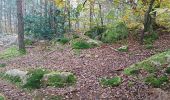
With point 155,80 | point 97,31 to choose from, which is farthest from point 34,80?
point 97,31

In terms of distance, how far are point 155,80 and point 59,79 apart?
3514 millimetres

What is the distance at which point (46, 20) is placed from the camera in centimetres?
2900

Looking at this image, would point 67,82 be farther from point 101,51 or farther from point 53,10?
point 53,10

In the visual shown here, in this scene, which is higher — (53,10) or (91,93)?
(53,10)

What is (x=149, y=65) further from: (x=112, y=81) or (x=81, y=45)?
(x=81, y=45)

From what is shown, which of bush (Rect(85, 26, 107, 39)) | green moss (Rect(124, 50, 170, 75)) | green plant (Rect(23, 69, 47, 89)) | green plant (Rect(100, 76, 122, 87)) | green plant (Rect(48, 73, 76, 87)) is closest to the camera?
green plant (Rect(100, 76, 122, 87))

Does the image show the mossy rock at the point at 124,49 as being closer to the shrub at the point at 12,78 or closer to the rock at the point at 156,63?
the rock at the point at 156,63

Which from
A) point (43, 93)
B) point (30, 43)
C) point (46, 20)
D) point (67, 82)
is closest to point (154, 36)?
point (67, 82)

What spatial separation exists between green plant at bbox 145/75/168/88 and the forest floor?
0.71 ft

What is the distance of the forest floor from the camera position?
945 centimetres

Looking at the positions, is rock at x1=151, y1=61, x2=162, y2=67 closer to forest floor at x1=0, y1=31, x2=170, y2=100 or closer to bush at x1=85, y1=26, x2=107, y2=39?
forest floor at x1=0, y1=31, x2=170, y2=100

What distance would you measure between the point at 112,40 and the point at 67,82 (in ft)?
26.0

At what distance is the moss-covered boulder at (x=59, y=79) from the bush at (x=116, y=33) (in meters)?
7.59

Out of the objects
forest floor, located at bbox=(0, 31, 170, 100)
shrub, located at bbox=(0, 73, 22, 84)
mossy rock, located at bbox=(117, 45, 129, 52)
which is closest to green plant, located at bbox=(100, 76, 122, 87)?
forest floor, located at bbox=(0, 31, 170, 100)
